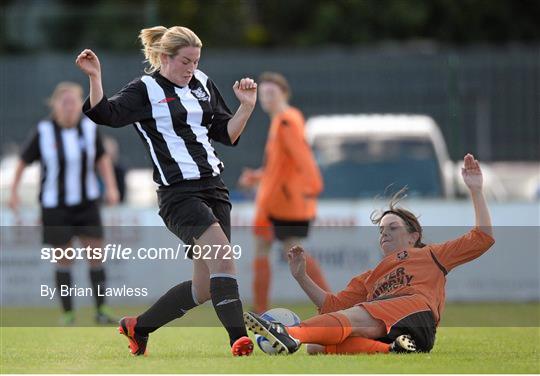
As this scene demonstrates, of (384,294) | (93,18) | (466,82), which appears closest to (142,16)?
(93,18)

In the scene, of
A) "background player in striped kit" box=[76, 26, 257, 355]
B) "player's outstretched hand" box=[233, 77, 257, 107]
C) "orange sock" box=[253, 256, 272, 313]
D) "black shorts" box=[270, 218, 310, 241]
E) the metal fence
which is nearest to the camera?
"background player in striped kit" box=[76, 26, 257, 355]

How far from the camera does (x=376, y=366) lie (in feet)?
24.5

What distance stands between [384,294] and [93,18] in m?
14.3

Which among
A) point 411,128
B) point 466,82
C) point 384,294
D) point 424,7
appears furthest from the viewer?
point 424,7

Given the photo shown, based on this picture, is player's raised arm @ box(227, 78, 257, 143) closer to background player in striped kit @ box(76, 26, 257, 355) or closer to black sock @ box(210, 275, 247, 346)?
background player in striped kit @ box(76, 26, 257, 355)

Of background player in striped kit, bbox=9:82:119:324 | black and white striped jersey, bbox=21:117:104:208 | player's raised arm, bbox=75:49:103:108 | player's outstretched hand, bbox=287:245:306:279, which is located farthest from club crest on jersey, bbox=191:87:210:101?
black and white striped jersey, bbox=21:117:104:208

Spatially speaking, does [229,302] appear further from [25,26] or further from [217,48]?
[217,48]

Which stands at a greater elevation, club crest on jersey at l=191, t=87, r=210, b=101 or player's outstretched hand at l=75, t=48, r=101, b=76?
player's outstretched hand at l=75, t=48, r=101, b=76

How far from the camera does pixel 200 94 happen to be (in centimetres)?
819

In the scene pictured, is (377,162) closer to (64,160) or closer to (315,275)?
(315,275)

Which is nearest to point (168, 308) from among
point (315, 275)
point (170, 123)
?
point (170, 123)

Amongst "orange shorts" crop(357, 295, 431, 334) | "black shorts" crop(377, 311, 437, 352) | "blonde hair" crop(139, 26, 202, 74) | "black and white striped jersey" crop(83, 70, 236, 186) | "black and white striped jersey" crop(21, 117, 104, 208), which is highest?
"blonde hair" crop(139, 26, 202, 74)

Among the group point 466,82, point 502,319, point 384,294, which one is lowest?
point 502,319

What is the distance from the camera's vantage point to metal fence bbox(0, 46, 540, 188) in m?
17.7
